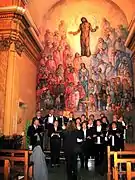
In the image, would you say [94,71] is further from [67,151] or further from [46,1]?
[67,151]

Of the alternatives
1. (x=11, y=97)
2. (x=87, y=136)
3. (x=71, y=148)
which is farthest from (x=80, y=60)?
(x=71, y=148)

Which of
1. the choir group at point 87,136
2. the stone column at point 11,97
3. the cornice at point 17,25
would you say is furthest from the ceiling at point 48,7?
the choir group at point 87,136

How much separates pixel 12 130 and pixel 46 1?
8030mm

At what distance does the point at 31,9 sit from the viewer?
1287 cm

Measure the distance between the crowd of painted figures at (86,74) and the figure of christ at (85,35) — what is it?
34 cm

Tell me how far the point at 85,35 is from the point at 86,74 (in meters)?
2.21

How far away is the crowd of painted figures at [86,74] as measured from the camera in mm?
13211

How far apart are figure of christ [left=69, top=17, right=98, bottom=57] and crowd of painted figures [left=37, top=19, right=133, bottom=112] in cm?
34

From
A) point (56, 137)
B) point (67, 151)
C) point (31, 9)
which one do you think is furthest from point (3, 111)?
point (31, 9)

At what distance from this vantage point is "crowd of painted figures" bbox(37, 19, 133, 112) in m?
13.2

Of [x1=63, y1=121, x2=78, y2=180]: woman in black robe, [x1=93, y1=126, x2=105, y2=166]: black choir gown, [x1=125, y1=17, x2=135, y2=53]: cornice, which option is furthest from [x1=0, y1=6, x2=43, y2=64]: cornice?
[x1=63, y1=121, x2=78, y2=180]: woman in black robe

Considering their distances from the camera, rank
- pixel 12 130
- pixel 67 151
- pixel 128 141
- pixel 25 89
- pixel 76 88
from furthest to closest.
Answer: pixel 76 88 → pixel 128 141 → pixel 25 89 → pixel 12 130 → pixel 67 151

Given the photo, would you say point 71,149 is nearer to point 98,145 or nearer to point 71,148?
point 71,148

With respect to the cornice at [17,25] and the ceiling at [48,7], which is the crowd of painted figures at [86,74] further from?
the cornice at [17,25]
